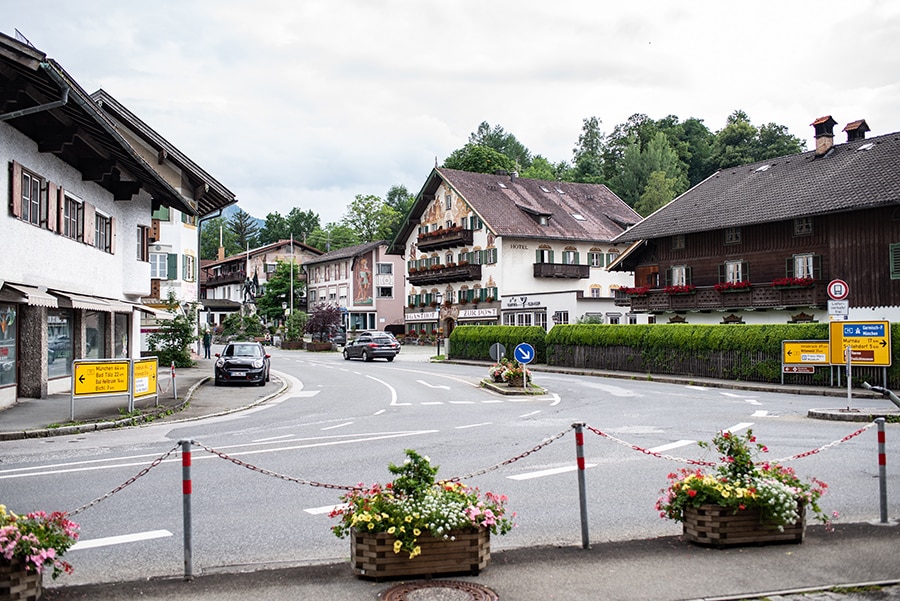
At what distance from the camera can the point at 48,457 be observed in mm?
13320

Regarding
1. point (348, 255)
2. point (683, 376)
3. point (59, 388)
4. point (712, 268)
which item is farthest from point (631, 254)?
point (348, 255)

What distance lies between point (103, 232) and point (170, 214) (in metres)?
15.9

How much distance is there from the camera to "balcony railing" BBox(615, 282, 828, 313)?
39.1m

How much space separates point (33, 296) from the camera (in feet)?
61.5

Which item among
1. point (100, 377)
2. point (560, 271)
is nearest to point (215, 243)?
point (560, 271)

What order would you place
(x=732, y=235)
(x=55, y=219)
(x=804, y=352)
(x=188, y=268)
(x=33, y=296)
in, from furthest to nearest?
(x=188, y=268) < (x=732, y=235) < (x=804, y=352) < (x=55, y=219) < (x=33, y=296)

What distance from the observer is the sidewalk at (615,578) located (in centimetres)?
593

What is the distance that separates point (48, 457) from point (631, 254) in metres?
40.8

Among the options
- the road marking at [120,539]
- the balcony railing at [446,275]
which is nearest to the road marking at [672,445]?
the road marking at [120,539]

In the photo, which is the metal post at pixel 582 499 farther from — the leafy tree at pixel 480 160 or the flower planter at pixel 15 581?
the leafy tree at pixel 480 160

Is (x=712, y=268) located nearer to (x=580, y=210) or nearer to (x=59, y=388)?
(x=580, y=210)

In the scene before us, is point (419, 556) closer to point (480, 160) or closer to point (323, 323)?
point (323, 323)

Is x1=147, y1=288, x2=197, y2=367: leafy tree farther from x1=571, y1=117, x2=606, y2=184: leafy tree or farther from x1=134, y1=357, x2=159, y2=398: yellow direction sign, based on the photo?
x1=571, y1=117, x2=606, y2=184: leafy tree

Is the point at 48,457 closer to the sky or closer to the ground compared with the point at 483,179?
closer to the ground
